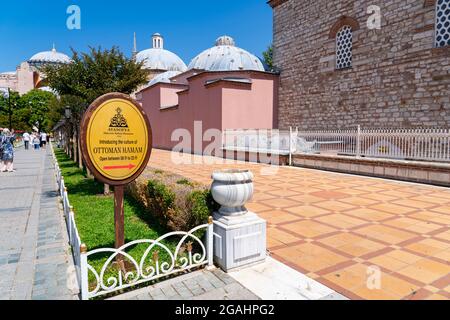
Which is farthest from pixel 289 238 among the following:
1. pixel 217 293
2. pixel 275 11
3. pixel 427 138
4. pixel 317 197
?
pixel 275 11

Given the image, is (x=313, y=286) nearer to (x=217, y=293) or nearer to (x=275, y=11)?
(x=217, y=293)

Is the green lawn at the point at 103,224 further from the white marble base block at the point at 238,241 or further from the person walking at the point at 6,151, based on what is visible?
the person walking at the point at 6,151

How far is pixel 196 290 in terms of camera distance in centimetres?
273

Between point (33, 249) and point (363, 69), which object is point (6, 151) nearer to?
point (33, 249)

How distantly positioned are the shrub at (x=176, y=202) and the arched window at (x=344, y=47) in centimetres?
1245

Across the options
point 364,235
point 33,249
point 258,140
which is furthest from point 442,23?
point 33,249

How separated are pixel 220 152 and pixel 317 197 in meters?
10.0

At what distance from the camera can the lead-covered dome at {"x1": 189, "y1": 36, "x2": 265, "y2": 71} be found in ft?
78.9

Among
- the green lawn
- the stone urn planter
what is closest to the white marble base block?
the stone urn planter

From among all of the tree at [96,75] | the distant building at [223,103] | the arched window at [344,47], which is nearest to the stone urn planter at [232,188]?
the tree at [96,75]

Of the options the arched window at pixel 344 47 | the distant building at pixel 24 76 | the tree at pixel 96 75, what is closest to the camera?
the tree at pixel 96 75

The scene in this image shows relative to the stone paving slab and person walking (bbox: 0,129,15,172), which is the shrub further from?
person walking (bbox: 0,129,15,172)

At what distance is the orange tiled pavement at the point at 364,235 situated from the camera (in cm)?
286

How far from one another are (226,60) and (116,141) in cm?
2265
